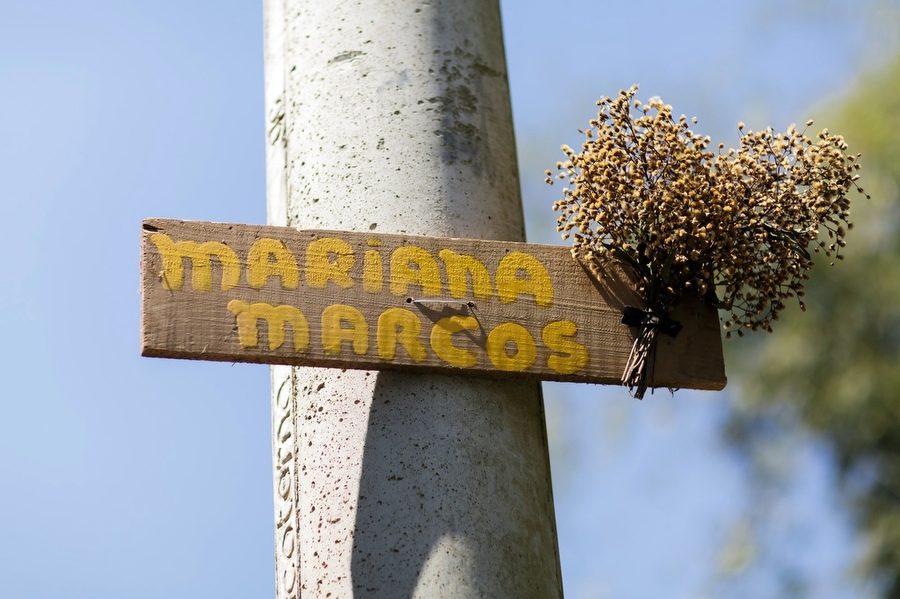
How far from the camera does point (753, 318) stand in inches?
70.2

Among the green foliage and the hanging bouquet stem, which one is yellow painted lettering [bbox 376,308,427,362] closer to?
the hanging bouquet stem

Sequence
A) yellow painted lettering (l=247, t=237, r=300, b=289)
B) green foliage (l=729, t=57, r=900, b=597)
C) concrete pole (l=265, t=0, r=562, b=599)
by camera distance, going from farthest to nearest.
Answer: green foliage (l=729, t=57, r=900, b=597) < yellow painted lettering (l=247, t=237, r=300, b=289) < concrete pole (l=265, t=0, r=562, b=599)

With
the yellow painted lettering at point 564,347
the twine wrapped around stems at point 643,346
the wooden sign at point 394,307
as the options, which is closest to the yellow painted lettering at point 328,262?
the wooden sign at point 394,307

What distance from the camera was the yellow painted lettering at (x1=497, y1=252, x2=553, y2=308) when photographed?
1631 millimetres

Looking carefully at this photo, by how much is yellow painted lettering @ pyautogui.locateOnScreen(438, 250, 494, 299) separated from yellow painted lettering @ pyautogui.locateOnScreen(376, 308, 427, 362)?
0.07 meters

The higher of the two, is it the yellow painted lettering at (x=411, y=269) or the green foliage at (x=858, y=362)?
the green foliage at (x=858, y=362)

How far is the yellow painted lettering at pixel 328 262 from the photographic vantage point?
1561mm

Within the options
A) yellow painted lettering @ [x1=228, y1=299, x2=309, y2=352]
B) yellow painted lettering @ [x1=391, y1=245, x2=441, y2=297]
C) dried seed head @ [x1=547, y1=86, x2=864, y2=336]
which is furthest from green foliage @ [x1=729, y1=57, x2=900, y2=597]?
yellow painted lettering @ [x1=228, y1=299, x2=309, y2=352]

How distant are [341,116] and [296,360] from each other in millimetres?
372

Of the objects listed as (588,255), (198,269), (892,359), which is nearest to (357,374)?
(198,269)

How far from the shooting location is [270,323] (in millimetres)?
1513

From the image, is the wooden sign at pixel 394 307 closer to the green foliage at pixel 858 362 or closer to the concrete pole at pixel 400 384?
the concrete pole at pixel 400 384

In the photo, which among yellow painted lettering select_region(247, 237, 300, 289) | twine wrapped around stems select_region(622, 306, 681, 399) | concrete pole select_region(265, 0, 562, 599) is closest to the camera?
concrete pole select_region(265, 0, 562, 599)

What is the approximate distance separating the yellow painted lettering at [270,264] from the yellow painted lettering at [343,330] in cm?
6
